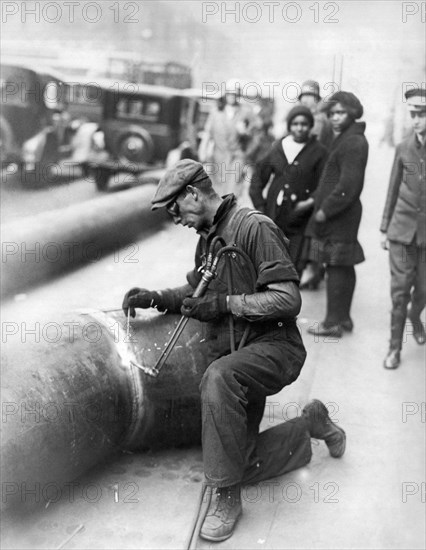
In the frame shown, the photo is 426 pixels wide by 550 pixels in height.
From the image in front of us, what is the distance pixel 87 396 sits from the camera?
10.5 ft

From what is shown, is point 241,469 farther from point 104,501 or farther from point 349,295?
point 349,295

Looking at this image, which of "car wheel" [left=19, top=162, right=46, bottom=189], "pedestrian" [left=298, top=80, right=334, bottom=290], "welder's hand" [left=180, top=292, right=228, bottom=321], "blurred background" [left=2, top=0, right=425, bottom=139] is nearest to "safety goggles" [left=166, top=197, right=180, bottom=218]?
"welder's hand" [left=180, top=292, right=228, bottom=321]

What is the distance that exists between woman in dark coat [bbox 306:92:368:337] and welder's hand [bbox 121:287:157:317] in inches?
96.1

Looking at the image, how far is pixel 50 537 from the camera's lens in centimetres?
304

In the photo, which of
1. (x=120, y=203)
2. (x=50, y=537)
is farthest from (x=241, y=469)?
(x=120, y=203)

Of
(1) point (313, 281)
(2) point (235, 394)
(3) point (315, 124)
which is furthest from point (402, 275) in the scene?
(3) point (315, 124)

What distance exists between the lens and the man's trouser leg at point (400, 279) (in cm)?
507

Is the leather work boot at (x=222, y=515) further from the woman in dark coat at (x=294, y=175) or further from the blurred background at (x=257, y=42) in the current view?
the blurred background at (x=257, y=42)

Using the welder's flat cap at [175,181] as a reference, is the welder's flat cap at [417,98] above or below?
above

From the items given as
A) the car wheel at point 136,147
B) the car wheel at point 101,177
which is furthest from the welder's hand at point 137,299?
the car wheel at point 136,147

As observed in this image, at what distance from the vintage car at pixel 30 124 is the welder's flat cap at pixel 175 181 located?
10.0 m

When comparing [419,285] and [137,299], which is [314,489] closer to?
[137,299]

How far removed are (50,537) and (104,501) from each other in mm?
359

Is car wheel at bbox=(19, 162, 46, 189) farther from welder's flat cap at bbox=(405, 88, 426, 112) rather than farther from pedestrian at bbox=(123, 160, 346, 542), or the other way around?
pedestrian at bbox=(123, 160, 346, 542)
